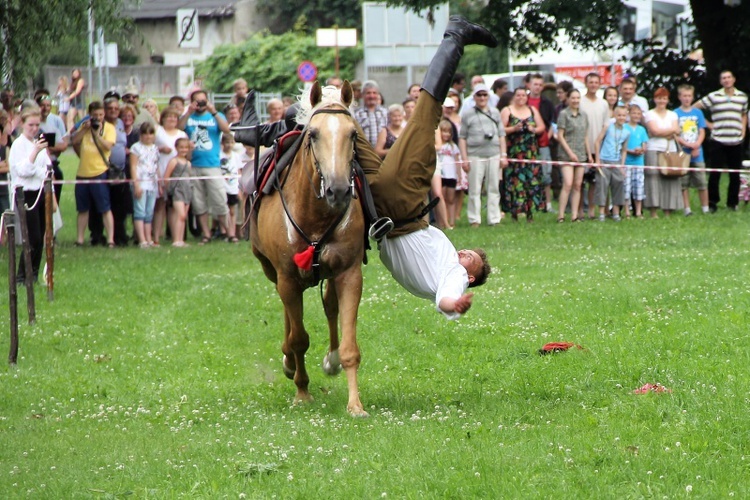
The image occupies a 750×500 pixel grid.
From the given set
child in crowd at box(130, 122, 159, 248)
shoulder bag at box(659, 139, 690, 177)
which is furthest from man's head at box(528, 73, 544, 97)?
child in crowd at box(130, 122, 159, 248)

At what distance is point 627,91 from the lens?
21.5 meters

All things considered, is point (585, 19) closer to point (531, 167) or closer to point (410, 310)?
point (531, 167)

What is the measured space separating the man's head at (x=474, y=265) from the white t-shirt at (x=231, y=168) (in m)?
12.7

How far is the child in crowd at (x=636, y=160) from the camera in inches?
826

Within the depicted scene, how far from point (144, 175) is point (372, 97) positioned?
13.0ft

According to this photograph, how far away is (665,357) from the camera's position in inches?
373

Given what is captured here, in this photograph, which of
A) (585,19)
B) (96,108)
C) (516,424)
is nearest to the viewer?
(516,424)

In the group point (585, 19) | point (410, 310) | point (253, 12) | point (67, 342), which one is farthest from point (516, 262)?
point (253, 12)

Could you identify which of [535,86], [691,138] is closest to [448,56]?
[535,86]

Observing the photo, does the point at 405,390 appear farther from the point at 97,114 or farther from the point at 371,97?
the point at 97,114

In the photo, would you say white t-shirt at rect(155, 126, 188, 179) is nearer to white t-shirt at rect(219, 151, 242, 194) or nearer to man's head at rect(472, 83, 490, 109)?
white t-shirt at rect(219, 151, 242, 194)

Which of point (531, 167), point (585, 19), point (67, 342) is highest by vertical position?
point (585, 19)

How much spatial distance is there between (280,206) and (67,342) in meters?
4.26

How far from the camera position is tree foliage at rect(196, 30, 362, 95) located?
196ft
